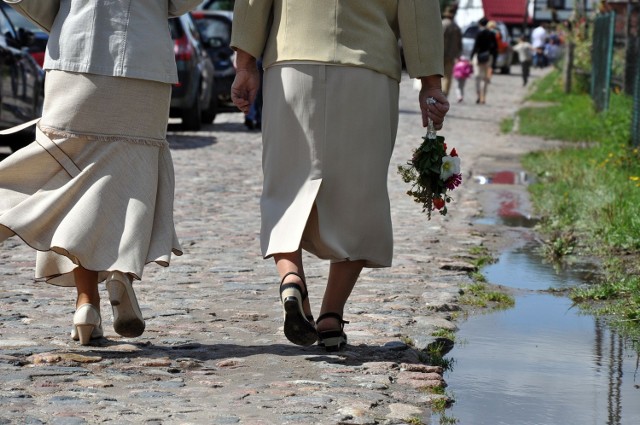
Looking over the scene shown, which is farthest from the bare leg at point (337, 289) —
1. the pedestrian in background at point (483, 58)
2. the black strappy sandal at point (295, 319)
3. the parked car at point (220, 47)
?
the pedestrian in background at point (483, 58)

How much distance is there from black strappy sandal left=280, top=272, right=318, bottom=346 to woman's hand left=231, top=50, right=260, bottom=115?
2.64 feet

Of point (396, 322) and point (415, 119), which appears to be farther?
point (415, 119)

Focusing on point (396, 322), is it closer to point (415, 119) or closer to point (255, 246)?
point (255, 246)

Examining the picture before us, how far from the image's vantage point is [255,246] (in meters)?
8.62

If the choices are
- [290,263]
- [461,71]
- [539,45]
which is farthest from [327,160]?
[539,45]

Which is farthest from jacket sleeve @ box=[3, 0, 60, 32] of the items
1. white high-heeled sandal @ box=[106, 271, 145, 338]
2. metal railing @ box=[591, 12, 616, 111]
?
metal railing @ box=[591, 12, 616, 111]

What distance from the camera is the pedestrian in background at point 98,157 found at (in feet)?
17.0

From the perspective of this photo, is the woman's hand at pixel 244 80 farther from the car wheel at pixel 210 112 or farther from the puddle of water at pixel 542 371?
the car wheel at pixel 210 112

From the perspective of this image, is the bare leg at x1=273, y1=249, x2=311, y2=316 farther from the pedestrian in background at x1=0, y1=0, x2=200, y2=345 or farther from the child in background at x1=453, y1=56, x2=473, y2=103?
the child in background at x1=453, y1=56, x2=473, y2=103

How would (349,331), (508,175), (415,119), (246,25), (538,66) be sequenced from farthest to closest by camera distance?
(538,66)
(415,119)
(508,175)
(349,331)
(246,25)

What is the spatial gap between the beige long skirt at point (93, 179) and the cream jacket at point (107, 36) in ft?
0.18

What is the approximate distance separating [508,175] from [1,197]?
923 centimetres

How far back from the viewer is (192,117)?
62.2ft

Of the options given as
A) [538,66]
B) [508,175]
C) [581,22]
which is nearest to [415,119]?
[508,175]
